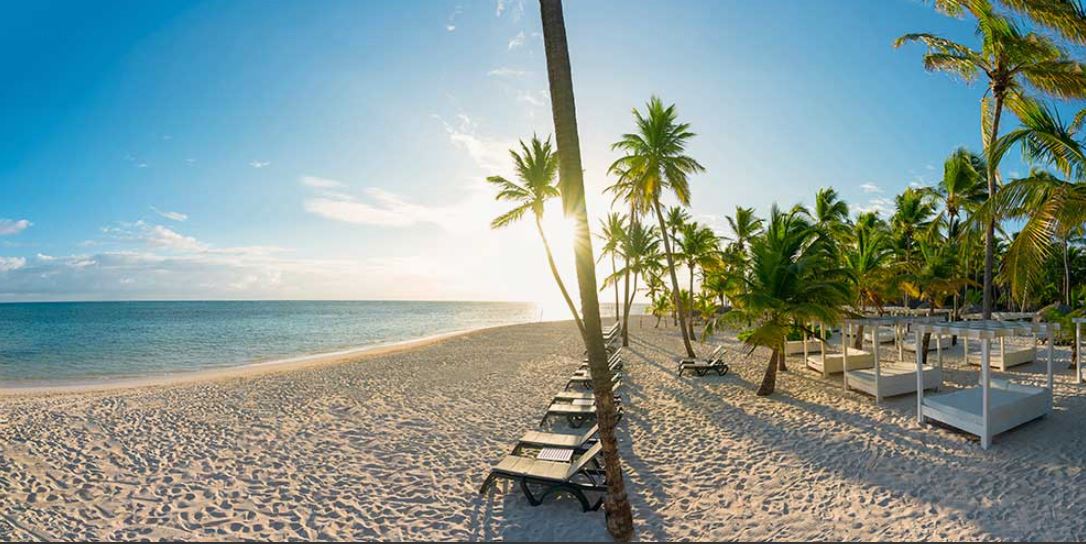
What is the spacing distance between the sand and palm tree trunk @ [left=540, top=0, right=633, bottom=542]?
1.50 m

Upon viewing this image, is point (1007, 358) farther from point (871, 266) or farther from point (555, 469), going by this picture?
point (555, 469)

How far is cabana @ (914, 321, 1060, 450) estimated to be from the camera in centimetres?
688

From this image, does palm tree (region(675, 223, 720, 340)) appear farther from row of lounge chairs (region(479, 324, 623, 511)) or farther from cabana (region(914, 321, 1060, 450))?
row of lounge chairs (region(479, 324, 623, 511))

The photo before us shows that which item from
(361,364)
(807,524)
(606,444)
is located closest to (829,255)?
(807,524)

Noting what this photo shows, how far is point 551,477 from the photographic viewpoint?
18.0 feet

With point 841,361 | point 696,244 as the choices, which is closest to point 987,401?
point 841,361

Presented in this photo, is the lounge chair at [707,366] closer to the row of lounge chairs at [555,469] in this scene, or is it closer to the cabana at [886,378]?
the cabana at [886,378]

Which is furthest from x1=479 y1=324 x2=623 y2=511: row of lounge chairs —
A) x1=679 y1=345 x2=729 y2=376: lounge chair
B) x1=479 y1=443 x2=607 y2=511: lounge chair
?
x1=679 y1=345 x2=729 y2=376: lounge chair

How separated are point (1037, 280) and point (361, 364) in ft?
59.5

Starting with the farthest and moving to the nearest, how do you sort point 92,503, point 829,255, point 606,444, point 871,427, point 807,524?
Answer: 1. point 829,255
2. point 871,427
3. point 92,503
4. point 807,524
5. point 606,444

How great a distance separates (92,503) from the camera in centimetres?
566

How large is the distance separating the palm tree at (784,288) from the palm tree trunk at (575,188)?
21.7 feet

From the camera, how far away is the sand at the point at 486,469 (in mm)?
5004

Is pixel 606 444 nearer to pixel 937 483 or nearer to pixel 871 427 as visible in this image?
pixel 937 483
